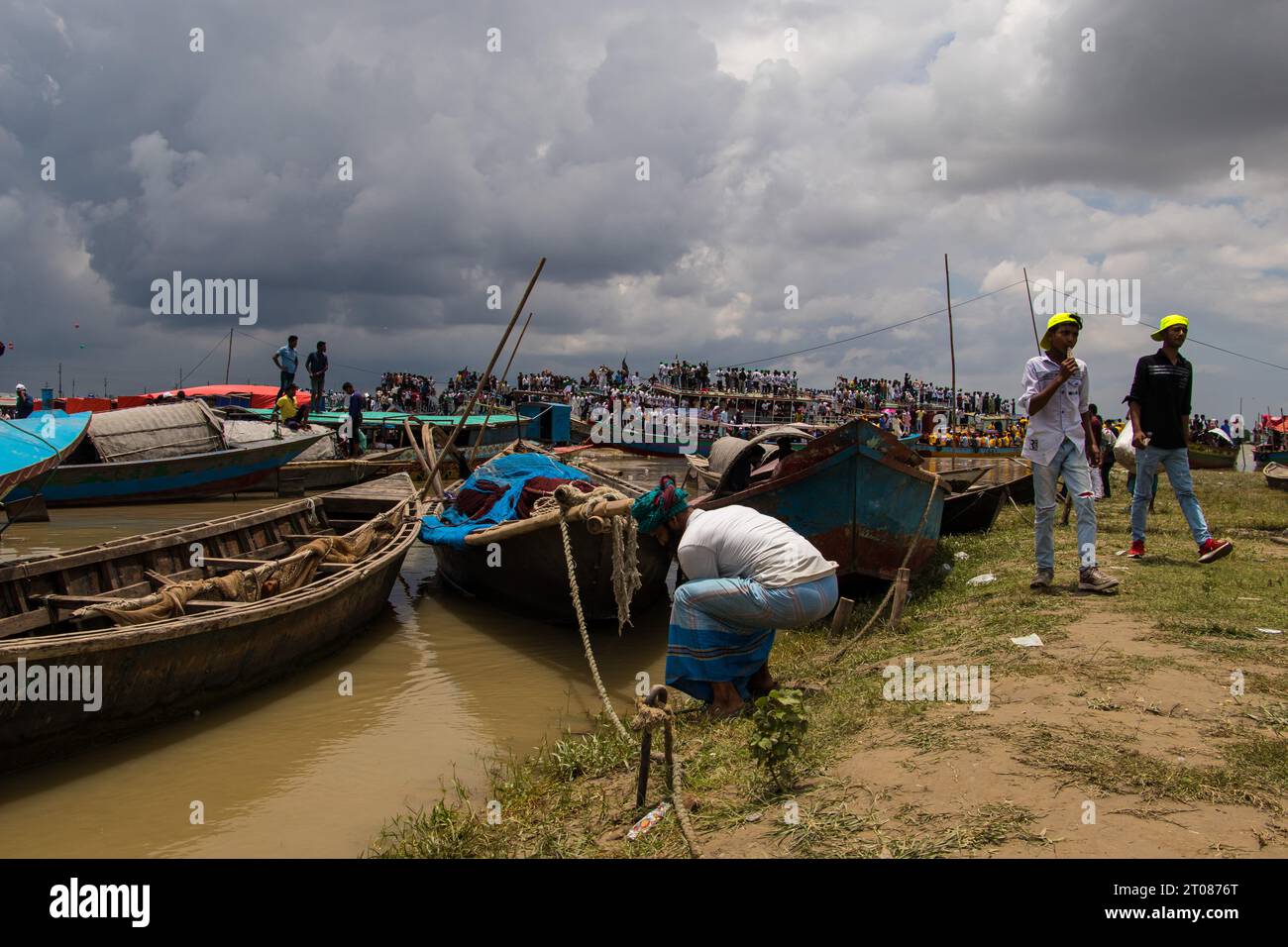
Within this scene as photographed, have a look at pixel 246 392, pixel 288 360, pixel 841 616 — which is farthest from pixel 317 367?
pixel 841 616

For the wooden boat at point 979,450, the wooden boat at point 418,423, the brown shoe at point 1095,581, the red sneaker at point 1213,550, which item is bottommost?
the brown shoe at point 1095,581

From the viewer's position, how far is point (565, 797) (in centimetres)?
440

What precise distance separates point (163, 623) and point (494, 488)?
492cm

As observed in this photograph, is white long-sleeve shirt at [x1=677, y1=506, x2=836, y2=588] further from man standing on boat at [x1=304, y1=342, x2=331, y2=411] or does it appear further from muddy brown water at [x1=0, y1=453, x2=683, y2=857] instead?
man standing on boat at [x1=304, y1=342, x2=331, y2=411]

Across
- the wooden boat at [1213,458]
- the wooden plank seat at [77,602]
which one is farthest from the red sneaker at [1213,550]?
the wooden boat at [1213,458]

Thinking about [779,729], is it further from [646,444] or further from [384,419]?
[646,444]

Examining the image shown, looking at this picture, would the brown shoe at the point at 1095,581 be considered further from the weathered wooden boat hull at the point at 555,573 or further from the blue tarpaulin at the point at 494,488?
the blue tarpaulin at the point at 494,488

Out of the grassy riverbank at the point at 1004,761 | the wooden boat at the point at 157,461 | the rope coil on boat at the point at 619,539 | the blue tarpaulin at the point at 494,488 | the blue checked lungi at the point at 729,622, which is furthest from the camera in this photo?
the wooden boat at the point at 157,461

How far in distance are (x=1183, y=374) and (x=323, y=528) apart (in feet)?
31.9

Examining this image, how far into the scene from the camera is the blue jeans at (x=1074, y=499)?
20.2 feet

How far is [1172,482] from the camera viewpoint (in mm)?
7078

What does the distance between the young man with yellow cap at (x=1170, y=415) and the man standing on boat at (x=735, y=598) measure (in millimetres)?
3924

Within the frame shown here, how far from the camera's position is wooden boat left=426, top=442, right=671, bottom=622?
7996 mm

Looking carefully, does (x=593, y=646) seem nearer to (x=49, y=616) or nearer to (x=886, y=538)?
(x=886, y=538)
